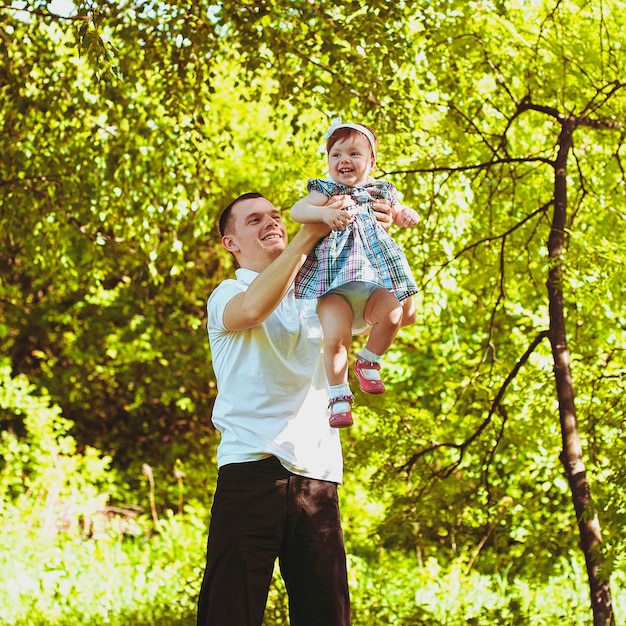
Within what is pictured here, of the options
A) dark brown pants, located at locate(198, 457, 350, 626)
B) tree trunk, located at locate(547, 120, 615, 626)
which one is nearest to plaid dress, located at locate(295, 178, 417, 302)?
dark brown pants, located at locate(198, 457, 350, 626)

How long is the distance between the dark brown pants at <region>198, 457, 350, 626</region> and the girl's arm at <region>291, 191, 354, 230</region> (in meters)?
0.52

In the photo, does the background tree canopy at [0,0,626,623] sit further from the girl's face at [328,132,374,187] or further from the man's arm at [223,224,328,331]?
the man's arm at [223,224,328,331]

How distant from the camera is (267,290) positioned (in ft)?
6.57

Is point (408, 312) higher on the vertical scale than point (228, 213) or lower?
lower

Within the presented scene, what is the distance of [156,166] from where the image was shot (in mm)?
5441

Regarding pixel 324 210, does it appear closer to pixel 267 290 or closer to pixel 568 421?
pixel 267 290

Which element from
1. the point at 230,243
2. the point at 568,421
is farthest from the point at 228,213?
the point at 568,421

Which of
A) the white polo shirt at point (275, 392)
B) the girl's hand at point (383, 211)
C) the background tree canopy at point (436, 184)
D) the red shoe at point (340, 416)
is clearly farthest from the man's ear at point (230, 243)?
the background tree canopy at point (436, 184)

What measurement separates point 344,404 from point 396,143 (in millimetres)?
2349

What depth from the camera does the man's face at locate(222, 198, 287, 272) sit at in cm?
226

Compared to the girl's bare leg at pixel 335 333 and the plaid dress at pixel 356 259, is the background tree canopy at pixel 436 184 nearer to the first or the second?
the plaid dress at pixel 356 259

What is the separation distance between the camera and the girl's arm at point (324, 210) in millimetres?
2031

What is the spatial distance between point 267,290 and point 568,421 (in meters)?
1.81

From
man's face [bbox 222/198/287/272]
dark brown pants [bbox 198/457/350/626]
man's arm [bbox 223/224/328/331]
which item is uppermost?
man's face [bbox 222/198/287/272]
